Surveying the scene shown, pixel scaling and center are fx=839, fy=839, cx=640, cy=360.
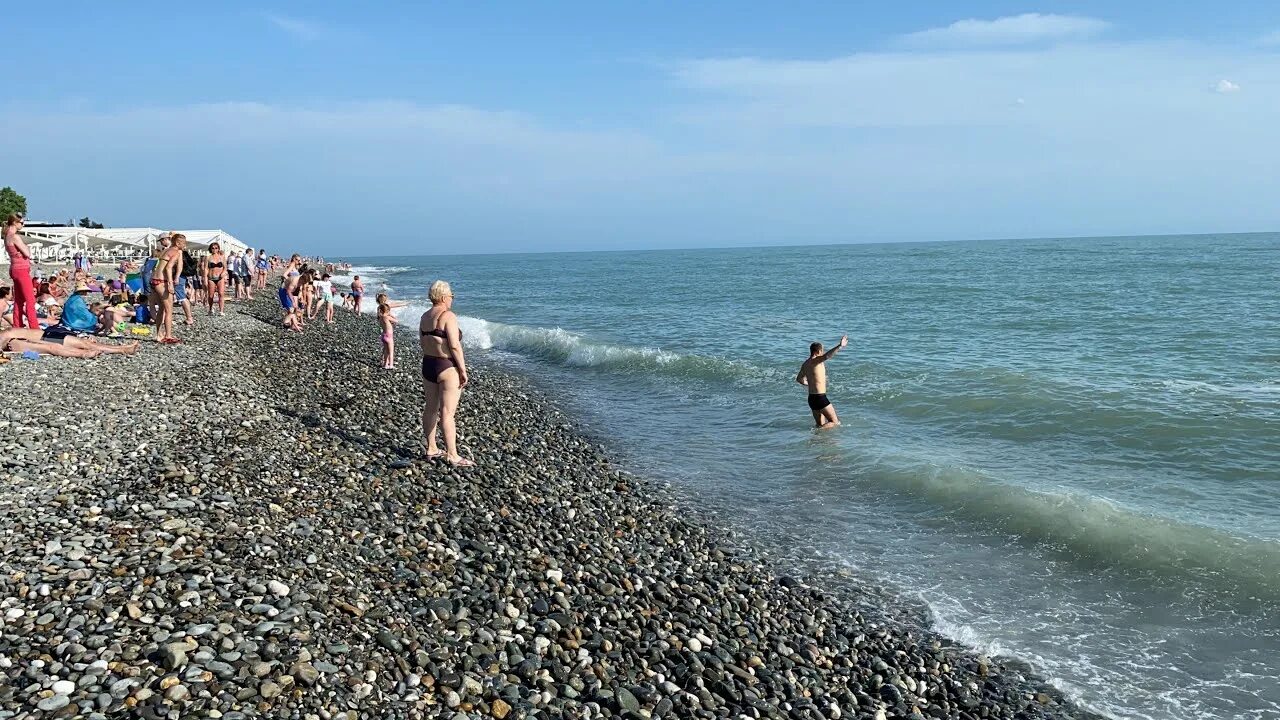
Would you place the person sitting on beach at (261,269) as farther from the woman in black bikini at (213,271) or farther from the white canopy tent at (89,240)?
the woman in black bikini at (213,271)

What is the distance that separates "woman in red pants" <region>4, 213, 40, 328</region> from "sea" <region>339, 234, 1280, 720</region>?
7090mm

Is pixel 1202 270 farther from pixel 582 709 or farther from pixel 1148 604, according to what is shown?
pixel 582 709

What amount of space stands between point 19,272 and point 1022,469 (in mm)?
15679

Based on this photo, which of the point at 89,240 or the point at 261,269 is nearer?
the point at 261,269

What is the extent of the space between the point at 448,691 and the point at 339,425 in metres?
7.09

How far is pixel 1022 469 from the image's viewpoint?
1155 cm

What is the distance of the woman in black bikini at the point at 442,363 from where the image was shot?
29.1 feet

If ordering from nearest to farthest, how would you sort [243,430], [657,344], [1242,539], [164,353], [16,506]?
[16,506], [1242,539], [243,430], [164,353], [657,344]

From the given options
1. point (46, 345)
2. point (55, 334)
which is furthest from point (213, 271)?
point (46, 345)

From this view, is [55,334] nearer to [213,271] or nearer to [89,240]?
[213,271]

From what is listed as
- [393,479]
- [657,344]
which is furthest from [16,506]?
[657,344]

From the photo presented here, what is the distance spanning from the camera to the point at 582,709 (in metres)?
4.83

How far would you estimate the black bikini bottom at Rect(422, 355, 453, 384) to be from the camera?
9.02 metres

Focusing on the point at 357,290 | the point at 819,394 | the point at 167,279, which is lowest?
the point at 819,394
